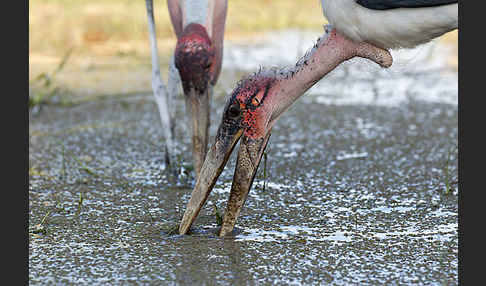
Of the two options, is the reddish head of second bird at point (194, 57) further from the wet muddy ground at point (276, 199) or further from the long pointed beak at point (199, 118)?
the wet muddy ground at point (276, 199)

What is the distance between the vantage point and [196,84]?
4582 mm

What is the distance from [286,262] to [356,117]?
3.14 meters

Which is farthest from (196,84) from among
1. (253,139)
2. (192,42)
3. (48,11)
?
(48,11)

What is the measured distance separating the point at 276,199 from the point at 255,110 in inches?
40.5

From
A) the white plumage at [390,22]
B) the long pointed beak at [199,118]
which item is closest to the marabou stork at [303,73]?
the white plumage at [390,22]

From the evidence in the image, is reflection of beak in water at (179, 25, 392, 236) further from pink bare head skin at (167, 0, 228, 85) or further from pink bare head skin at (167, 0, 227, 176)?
pink bare head skin at (167, 0, 228, 85)

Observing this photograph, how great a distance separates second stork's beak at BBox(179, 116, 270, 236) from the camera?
4.25m

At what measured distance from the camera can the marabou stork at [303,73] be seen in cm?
420

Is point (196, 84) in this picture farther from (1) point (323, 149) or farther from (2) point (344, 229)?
(1) point (323, 149)

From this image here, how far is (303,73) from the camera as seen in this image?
4355mm

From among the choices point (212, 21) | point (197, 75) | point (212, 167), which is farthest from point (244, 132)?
point (212, 21)

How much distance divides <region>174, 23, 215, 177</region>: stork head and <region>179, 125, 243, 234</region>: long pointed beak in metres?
0.40

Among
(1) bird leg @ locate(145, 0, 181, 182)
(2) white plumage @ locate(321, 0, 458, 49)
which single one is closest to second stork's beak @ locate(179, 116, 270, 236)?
(2) white plumage @ locate(321, 0, 458, 49)

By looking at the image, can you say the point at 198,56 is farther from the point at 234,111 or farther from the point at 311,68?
the point at 311,68
